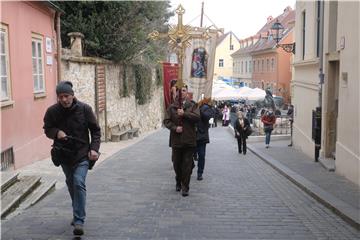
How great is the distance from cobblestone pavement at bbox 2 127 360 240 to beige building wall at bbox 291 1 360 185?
1.47m

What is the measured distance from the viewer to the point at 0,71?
9.16 metres

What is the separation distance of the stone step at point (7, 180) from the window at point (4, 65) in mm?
2222

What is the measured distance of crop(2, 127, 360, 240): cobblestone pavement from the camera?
5465 millimetres

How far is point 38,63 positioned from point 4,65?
270 cm

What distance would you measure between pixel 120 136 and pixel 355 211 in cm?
1473

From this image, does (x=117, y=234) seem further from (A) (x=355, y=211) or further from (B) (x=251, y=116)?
(B) (x=251, y=116)

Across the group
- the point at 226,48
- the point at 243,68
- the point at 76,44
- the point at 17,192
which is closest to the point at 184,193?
the point at 17,192

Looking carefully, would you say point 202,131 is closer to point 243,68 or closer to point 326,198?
point 326,198

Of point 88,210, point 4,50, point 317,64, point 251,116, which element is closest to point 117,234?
point 88,210

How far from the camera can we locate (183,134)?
25.2ft

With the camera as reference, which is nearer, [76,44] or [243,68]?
[76,44]

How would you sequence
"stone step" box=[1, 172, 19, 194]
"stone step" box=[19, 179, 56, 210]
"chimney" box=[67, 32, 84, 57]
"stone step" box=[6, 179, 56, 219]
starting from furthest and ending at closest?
"chimney" box=[67, 32, 84, 57] → "stone step" box=[1, 172, 19, 194] → "stone step" box=[19, 179, 56, 210] → "stone step" box=[6, 179, 56, 219]

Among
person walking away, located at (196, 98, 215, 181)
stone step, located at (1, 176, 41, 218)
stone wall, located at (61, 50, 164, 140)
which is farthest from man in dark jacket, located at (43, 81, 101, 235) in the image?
stone wall, located at (61, 50, 164, 140)

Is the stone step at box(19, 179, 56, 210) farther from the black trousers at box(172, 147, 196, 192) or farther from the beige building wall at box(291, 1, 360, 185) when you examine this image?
the beige building wall at box(291, 1, 360, 185)
